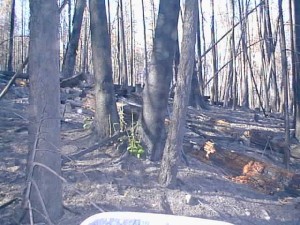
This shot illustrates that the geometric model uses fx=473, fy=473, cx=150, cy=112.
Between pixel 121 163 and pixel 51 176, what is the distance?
88.5 inches

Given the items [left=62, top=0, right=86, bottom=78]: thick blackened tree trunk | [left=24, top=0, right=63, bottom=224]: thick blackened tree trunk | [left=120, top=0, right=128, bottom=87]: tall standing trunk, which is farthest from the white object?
[left=120, top=0, right=128, bottom=87]: tall standing trunk

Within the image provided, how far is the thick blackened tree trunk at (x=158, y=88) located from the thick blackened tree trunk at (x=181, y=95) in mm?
1001

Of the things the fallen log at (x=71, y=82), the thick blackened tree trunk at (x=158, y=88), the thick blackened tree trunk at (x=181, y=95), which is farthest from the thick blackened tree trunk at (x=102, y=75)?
the fallen log at (x=71, y=82)

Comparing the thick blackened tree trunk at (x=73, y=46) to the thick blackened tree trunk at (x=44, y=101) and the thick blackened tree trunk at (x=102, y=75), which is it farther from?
the thick blackened tree trunk at (x=44, y=101)

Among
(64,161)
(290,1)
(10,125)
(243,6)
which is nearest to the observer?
(64,161)

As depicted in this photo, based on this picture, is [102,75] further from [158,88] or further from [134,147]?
[134,147]

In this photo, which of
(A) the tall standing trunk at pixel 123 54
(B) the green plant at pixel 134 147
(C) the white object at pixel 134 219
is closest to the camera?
(C) the white object at pixel 134 219

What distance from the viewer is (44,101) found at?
620 cm

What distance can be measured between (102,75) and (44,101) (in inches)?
121

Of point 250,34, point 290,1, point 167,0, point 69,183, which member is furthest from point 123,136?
point 250,34

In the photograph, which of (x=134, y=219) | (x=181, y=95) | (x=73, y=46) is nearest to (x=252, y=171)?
(x=181, y=95)

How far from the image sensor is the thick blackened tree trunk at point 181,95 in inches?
294

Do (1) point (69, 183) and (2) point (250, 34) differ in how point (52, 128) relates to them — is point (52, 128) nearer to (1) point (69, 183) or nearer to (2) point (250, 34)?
(1) point (69, 183)

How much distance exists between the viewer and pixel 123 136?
9047 mm
